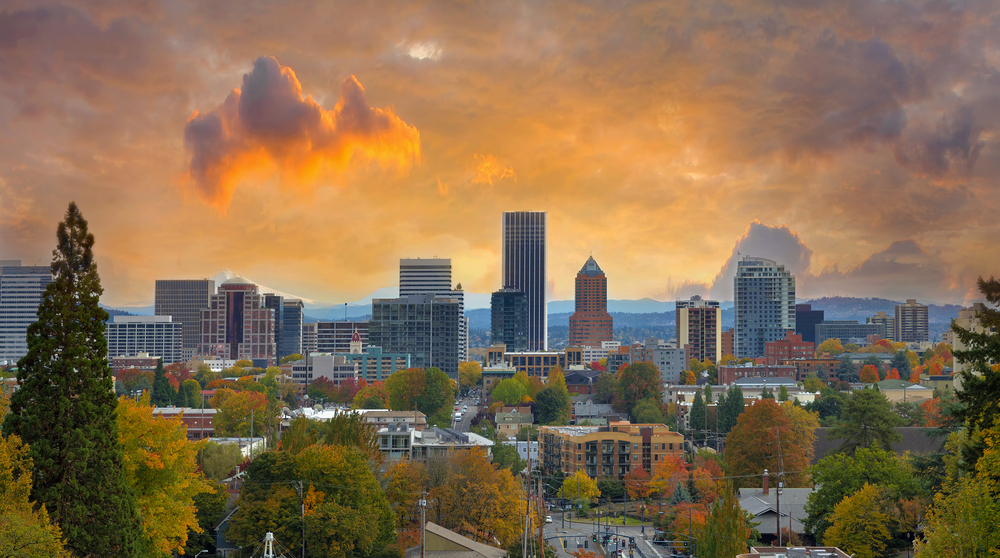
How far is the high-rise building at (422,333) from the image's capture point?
161 meters

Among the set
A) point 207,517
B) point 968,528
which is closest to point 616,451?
point 207,517

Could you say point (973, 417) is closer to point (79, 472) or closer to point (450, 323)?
point (79, 472)

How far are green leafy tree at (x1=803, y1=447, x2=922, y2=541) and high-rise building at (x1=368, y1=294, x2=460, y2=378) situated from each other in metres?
119

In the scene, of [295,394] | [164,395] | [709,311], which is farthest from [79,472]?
[709,311]

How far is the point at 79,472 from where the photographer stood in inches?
912

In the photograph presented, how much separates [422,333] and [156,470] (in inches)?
5269

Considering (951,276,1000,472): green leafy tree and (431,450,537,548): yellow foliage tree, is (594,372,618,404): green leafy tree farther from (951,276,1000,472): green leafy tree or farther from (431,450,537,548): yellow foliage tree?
(951,276,1000,472): green leafy tree

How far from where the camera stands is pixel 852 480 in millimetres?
42312

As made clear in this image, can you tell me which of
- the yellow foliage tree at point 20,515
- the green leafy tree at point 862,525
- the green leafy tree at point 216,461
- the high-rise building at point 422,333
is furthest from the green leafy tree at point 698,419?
the yellow foliage tree at point 20,515

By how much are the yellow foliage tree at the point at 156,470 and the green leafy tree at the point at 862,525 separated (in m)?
27.3

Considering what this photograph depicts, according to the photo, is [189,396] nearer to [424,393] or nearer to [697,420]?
[424,393]

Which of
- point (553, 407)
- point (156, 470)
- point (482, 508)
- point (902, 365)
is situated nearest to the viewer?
point (156, 470)

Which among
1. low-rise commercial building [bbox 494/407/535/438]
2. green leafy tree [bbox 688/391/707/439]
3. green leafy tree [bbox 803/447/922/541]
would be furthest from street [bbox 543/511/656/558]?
green leafy tree [bbox 688/391/707/439]

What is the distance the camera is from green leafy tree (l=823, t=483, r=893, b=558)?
37562 mm
